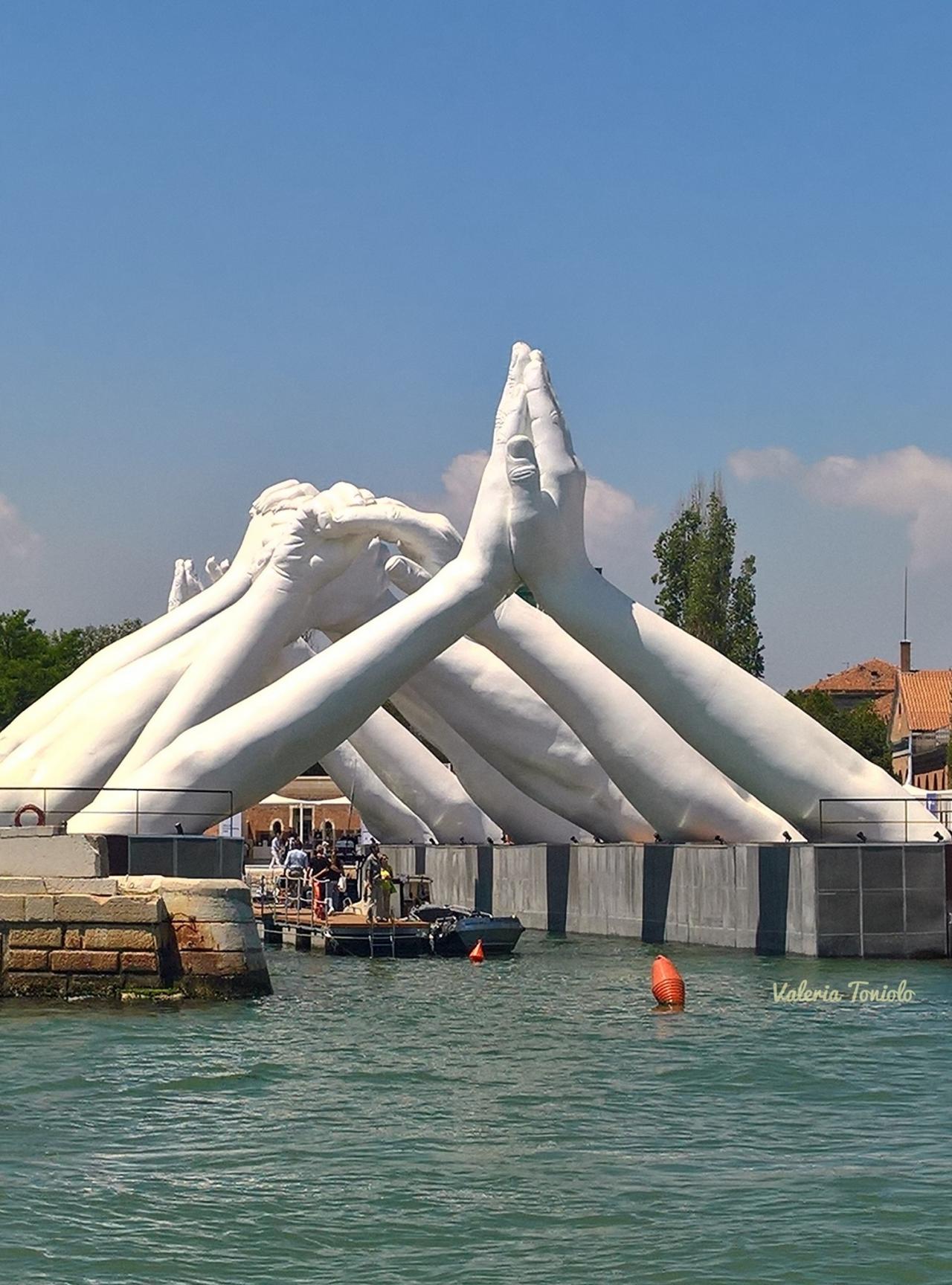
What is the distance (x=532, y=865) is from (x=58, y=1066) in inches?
843

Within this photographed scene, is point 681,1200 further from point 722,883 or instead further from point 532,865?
point 532,865

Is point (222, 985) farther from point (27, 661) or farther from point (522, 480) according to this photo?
point (27, 661)

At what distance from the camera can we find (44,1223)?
494 inches

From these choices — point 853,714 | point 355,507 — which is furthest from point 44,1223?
point 853,714

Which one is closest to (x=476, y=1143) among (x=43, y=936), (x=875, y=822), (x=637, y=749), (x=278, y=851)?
(x=43, y=936)

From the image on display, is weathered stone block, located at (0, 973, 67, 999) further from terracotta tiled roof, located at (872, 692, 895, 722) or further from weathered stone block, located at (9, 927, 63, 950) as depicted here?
terracotta tiled roof, located at (872, 692, 895, 722)

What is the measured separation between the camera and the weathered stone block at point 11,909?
70.4 feet

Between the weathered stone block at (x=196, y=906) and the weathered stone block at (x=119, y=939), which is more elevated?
the weathered stone block at (x=196, y=906)

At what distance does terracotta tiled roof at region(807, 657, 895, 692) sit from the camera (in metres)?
114

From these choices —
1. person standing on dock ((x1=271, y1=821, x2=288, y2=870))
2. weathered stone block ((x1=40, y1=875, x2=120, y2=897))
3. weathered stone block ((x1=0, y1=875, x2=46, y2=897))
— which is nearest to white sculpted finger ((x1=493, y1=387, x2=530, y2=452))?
weathered stone block ((x1=40, y1=875, x2=120, y2=897))

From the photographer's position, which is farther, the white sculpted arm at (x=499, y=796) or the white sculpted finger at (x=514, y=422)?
the white sculpted arm at (x=499, y=796)

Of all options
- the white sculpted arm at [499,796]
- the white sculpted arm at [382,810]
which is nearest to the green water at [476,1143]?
the white sculpted arm at [499,796]

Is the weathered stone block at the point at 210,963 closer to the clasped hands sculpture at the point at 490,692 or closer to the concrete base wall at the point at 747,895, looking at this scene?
the clasped hands sculpture at the point at 490,692

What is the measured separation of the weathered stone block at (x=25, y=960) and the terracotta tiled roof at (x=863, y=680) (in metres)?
93.3
